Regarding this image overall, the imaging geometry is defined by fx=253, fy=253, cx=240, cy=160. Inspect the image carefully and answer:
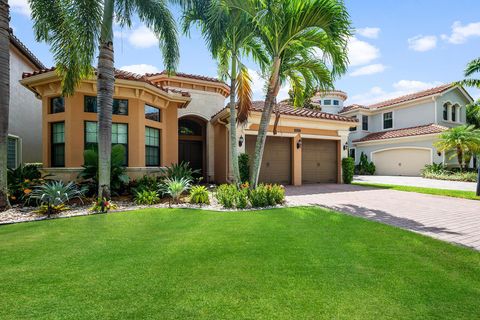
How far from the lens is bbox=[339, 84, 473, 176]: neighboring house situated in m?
21.9

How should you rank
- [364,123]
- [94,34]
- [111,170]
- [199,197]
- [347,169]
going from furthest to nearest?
[364,123] < [347,169] < [111,170] < [199,197] < [94,34]

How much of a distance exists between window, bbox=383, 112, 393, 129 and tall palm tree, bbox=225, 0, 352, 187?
68.0 feet

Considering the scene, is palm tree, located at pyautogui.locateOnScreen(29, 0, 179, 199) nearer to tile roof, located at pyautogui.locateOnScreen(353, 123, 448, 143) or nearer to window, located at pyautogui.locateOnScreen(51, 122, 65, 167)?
window, located at pyautogui.locateOnScreen(51, 122, 65, 167)

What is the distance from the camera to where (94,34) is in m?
7.74

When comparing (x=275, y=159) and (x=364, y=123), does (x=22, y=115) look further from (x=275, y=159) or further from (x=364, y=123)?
(x=364, y=123)

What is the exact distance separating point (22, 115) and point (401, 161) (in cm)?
2835

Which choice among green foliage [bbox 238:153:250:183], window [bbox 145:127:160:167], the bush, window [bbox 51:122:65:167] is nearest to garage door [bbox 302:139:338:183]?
the bush

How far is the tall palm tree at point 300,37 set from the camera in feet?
25.7

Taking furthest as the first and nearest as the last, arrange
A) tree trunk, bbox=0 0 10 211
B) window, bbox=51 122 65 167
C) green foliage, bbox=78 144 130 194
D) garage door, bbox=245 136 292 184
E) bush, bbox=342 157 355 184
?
bush, bbox=342 157 355 184
garage door, bbox=245 136 292 184
window, bbox=51 122 65 167
green foliage, bbox=78 144 130 194
tree trunk, bbox=0 0 10 211

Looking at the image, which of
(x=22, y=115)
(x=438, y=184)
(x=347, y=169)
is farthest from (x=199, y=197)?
(x=438, y=184)

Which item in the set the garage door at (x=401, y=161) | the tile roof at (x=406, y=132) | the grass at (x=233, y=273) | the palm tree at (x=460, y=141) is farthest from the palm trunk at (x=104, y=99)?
the garage door at (x=401, y=161)

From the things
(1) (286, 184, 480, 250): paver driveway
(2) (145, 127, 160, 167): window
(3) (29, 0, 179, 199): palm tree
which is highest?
(3) (29, 0, 179, 199): palm tree

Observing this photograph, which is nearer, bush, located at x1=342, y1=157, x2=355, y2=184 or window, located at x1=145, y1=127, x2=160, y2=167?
window, located at x1=145, y1=127, x2=160, y2=167

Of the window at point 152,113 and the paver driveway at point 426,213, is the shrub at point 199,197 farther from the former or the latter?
the window at point 152,113
